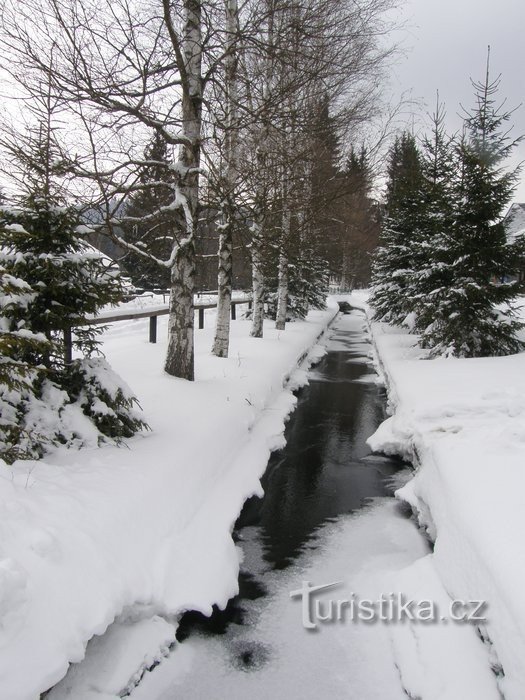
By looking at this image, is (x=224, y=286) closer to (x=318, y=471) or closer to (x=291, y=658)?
(x=318, y=471)

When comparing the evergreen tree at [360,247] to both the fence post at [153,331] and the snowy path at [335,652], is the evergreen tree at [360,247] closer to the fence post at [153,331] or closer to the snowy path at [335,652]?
the fence post at [153,331]

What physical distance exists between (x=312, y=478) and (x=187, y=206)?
4204 mm

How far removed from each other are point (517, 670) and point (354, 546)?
243 cm

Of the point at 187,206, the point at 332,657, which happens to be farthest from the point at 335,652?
the point at 187,206

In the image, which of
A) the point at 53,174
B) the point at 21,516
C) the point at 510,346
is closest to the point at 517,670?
the point at 21,516

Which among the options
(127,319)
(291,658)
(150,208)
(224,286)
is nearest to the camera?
(291,658)

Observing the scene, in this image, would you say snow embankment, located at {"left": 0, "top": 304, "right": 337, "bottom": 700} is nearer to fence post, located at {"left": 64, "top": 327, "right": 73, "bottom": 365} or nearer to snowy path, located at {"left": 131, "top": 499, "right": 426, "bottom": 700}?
snowy path, located at {"left": 131, "top": 499, "right": 426, "bottom": 700}

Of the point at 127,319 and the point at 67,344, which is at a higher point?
the point at 67,344

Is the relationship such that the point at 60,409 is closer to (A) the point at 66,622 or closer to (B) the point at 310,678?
(A) the point at 66,622

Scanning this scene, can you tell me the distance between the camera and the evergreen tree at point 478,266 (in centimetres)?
1086

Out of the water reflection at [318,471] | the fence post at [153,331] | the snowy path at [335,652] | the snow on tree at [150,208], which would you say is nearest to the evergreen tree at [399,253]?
the water reflection at [318,471]

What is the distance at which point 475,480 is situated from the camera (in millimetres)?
4676

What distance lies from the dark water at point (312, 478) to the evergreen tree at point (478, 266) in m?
2.54

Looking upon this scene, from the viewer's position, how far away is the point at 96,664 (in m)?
3.16
